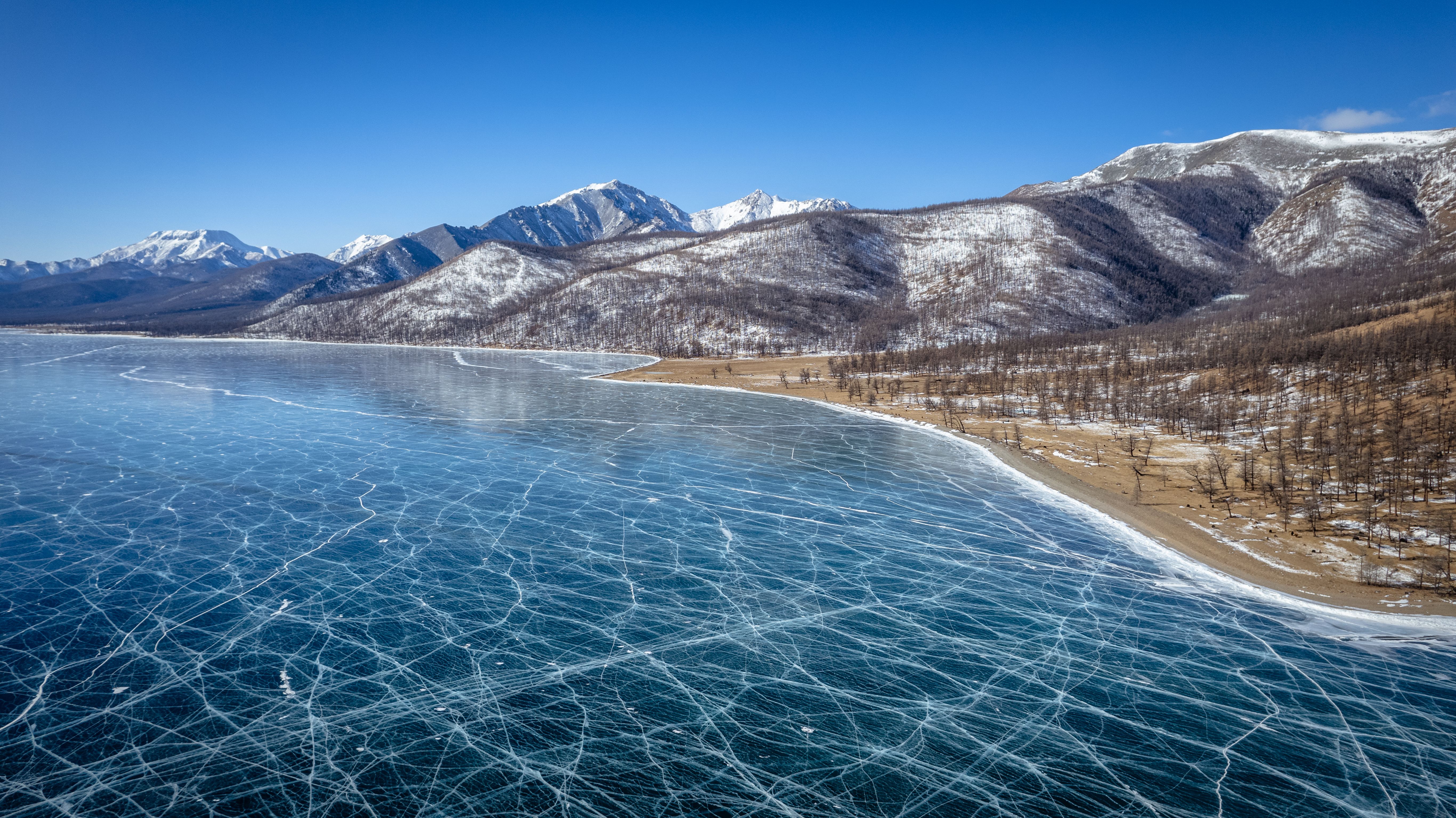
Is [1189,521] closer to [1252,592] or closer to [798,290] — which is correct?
[1252,592]

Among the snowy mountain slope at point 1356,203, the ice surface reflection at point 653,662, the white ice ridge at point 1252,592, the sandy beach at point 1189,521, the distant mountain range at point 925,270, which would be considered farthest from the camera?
the snowy mountain slope at point 1356,203

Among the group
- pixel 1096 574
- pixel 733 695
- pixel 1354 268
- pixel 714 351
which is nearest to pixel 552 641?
pixel 733 695

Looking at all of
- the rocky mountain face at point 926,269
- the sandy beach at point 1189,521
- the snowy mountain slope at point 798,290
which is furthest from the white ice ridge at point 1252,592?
the rocky mountain face at point 926,269

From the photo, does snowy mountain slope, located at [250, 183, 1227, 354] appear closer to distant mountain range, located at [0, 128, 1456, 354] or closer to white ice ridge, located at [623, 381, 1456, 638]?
distant mountain range, located at [0, 128, 1456, 354]

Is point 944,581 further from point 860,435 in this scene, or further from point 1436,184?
point 1436,184

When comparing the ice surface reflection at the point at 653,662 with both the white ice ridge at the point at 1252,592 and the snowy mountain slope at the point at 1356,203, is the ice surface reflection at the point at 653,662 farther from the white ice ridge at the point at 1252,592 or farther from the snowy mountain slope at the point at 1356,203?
the snowy mountain slope at the point at 1356,203

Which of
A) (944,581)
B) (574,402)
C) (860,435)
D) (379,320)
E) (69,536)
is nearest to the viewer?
(944,581)
